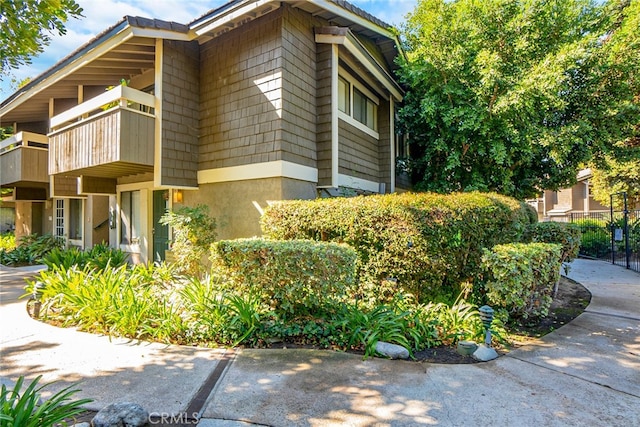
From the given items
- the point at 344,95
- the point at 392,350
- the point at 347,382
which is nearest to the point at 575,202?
the point at 344,95

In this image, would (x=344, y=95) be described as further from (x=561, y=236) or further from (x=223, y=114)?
(x=561, y=236)

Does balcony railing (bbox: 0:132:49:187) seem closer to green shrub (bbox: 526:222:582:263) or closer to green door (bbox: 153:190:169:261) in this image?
green door (bbox: 153:190:169:261)

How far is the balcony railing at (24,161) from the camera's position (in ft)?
32.6

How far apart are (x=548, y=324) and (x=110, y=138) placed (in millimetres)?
8451

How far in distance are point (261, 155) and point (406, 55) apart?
6460mm

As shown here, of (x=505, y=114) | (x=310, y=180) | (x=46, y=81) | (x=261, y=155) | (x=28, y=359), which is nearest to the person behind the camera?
(x=28, y=359)

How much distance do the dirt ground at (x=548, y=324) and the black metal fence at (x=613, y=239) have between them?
4.17 m

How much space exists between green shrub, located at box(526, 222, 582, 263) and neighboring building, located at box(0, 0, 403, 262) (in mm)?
4236

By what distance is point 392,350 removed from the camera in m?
Result: 3.73

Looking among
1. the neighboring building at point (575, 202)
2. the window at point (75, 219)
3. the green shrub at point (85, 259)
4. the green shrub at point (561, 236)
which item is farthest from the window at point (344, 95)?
the neighboring building at point (575, 202)

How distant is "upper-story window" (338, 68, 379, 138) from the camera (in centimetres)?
871

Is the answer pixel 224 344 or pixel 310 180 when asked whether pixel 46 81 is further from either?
pixel 224 344

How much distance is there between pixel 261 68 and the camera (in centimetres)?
707

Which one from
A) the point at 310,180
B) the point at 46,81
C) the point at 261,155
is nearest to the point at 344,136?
the point at 310,180
